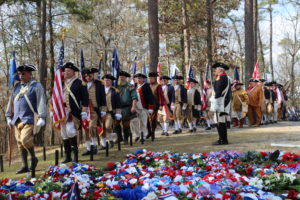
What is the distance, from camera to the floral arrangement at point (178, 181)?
4344mm

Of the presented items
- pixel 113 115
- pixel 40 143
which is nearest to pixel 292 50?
pixel 40 143

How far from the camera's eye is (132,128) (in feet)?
36.8

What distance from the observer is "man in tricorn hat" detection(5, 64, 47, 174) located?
690 cm

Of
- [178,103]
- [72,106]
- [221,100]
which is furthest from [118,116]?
[178,103]

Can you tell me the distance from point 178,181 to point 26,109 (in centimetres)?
371

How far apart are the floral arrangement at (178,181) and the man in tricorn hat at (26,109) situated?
1.27 metres

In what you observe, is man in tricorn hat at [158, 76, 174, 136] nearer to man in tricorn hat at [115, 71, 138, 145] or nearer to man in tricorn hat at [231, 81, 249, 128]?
man in tricorn hat at [115, 71, 138, 145]

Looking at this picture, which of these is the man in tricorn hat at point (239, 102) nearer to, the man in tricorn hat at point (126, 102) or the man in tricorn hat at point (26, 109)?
the man in tricorn hat at point (126, 102)

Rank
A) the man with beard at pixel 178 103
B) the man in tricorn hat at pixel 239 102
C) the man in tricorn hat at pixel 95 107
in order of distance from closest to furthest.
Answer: the man in tricorn hat at pixel 95 107, the man with beard at pixel 178 103, the man in tricorn hat at pixel 239 102

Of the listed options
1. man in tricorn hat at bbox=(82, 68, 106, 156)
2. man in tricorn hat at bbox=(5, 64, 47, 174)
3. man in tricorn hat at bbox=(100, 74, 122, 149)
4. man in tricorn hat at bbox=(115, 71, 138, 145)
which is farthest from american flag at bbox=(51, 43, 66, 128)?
man in tricorn hat at bbox=(115, 71, 138, 145)

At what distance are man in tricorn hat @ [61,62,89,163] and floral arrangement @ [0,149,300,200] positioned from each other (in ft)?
5.81

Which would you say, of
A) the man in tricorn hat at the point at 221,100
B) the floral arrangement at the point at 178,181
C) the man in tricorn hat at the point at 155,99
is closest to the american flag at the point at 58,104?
the floral arrangement at the point at 178,181

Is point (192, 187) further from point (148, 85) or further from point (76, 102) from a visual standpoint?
point (148, 85)

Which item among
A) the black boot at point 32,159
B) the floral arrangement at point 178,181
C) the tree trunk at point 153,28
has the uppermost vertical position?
the tree trunk at point 153,28
